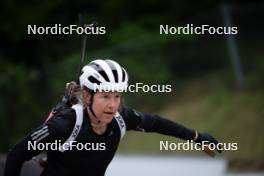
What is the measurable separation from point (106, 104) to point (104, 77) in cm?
20

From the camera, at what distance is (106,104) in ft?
18.4

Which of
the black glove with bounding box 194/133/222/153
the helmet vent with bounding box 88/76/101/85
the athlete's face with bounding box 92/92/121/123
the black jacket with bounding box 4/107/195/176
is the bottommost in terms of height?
the black jacket with bounding box 4/107/195/176

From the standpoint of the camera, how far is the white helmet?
563 cm

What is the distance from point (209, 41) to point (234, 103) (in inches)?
53.5

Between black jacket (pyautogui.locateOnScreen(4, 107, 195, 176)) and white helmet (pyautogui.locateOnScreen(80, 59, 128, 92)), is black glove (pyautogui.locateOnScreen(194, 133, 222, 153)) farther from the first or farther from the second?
white helmet (pyautogui.locateOnScreen(80, 59, 128, 92))

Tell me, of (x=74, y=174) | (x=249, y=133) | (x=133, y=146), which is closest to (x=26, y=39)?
(x=133, y=146)

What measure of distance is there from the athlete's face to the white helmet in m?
0.04

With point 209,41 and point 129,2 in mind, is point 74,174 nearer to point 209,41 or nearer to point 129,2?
point 209,41

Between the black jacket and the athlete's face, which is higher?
the athlete's face

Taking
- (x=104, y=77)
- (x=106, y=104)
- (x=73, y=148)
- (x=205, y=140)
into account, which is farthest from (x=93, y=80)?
(x=205, y=140)

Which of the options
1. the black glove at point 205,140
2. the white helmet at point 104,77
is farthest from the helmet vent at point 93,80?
the black glove at point 205,140

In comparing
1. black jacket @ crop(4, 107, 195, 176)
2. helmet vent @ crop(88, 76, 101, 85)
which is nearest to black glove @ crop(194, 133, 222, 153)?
black jacket @ crop(4, 107, 195, 176)

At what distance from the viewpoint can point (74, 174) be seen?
18.8 feet

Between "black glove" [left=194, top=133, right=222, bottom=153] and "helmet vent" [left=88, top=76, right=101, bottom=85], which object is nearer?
"helmet vent" [left=88, top=76, right=101, bottom=85]
